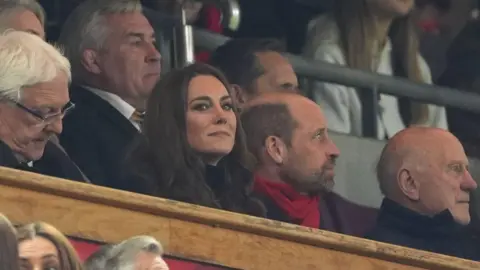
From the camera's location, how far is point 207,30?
44.3 feet

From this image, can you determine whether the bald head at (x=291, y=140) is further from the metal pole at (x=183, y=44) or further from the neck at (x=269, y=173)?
the metal pole at (x=183, y=44)

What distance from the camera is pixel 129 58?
43.3ft

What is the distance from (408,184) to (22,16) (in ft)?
7.27

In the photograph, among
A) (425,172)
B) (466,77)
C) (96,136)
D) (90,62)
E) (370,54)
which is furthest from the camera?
(466,77)

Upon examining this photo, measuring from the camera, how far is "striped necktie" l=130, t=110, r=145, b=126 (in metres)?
12.9

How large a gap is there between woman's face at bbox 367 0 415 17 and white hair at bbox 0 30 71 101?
A: 2.18 metres

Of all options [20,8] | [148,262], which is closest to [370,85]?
[20,8]

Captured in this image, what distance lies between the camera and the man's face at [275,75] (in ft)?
44.7

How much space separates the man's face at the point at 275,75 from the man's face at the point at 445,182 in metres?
0.79

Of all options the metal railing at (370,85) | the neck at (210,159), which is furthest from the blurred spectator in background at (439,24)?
the neck at (210,159)

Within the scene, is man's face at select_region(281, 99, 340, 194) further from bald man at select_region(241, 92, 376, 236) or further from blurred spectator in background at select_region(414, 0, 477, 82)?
blurred spectator in background at select_region(414, 0, 477, 82)

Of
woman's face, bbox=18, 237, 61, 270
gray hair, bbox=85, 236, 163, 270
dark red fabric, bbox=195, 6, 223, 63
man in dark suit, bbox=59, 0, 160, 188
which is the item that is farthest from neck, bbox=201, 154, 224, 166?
woman's face, bbox=18, 237, 61, 270

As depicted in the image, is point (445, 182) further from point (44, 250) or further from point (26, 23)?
point (44, 250)

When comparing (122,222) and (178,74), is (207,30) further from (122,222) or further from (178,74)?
(122,222)
